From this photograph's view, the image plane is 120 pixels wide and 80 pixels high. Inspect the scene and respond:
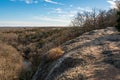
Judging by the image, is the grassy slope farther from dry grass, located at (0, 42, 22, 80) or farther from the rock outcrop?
the rock outcrop

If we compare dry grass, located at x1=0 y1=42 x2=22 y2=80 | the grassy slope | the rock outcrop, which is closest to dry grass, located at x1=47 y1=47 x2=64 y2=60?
the rock outcrop

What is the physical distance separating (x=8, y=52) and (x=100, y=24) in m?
15.3

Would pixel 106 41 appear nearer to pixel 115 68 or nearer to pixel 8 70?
pixel 115 68

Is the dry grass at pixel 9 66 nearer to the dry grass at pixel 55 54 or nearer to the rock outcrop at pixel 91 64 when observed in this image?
the dry grass at pixel 55 54

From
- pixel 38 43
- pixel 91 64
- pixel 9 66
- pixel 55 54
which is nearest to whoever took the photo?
pixel 91 64

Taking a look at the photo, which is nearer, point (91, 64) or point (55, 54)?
point (91, 64)

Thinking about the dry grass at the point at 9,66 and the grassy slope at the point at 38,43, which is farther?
the grassy slope at the point at 38,43

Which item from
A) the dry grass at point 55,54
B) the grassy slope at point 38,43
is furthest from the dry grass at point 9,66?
the dry grass at point 55,54

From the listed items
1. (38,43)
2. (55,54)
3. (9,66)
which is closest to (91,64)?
(55,54)

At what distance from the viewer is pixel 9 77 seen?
92.1 ft

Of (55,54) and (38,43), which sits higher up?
(55,54)

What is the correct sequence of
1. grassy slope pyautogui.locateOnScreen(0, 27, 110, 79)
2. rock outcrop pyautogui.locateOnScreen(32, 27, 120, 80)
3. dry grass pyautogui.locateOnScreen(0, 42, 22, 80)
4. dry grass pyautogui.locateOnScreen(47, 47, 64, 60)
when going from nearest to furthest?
rock outcrop pyautogui.locateOnScreen(32, 27, 120, 80) → dry grass pyautogui.locateOnScreen(47, 47, 64, 60) → dry grass pyautogui.locateOnScreen(0, 42, 22, 80) → grassy slope pyautogui.locateOnScreen(0, 27, 110, 79)

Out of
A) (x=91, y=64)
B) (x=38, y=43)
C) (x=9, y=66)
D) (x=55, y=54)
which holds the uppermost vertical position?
(x=91, y=64)

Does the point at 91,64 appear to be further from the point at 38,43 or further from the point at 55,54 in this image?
the point at 38,43
